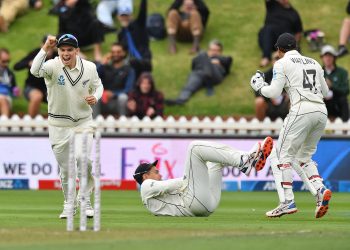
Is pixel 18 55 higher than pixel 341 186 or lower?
higher

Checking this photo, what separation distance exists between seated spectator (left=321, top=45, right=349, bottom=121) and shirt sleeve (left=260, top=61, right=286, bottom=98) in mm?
8448

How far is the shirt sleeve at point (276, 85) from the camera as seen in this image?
1330cm

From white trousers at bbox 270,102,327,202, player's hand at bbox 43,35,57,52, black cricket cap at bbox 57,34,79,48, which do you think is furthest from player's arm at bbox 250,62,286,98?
player's hand at bbox 43,35,57,52

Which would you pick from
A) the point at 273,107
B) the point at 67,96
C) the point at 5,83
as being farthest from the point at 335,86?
the point at 67,96

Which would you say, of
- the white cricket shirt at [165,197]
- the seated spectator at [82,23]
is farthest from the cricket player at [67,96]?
the seated spectator at [82,23]

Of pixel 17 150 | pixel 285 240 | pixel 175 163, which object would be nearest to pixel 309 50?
pixel 175 163

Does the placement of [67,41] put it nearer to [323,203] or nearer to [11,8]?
[323,203]

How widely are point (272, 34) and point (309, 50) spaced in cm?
174

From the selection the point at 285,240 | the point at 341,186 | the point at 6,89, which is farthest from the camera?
→ the point at 6,89

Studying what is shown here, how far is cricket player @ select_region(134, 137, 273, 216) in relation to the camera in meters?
12.9

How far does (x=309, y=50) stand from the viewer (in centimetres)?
2527

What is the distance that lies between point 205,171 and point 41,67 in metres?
2.30

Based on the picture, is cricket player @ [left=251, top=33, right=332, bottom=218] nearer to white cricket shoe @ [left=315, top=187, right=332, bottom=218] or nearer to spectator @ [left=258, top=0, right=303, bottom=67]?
white cricket shoe @ [left=315, top=187, right=332, bottom=218]

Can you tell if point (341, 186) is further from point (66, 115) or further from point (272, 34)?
point (66, 115)
